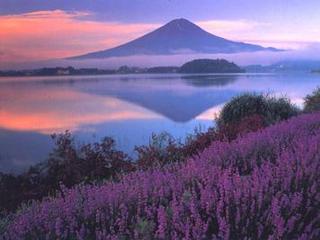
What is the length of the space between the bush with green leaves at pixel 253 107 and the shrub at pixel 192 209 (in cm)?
1182

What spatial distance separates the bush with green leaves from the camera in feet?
57.3

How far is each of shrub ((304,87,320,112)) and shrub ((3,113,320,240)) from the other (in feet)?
38.4

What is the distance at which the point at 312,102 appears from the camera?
65.1ft

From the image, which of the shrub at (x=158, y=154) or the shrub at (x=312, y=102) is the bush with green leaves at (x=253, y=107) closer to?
the shrub at (x=312, y=102)

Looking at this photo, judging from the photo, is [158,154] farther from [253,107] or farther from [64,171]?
[253,107]

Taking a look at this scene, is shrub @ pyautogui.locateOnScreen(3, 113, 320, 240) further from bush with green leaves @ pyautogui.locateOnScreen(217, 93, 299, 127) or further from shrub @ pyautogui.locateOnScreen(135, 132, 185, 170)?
bush with green leaves @ pyautogui.locateOnScreen(217, 93, 299, 127)

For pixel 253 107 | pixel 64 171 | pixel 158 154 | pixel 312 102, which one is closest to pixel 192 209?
pixel 64 171

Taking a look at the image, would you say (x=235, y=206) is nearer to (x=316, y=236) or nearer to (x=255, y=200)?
(x=255, y=200)

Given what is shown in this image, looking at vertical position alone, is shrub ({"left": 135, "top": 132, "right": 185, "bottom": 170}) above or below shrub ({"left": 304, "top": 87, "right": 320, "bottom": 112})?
above

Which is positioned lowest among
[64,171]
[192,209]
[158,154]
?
[64,171]

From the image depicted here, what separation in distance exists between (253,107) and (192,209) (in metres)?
14.0

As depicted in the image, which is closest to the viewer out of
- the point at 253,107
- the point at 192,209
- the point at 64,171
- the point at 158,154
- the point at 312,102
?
the point at 192,209

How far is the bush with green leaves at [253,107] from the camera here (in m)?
17.5

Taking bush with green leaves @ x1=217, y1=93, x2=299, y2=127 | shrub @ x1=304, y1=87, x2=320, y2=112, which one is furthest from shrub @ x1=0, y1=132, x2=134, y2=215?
shrub @ x1=304, y1=87, x2=320, y2=112
